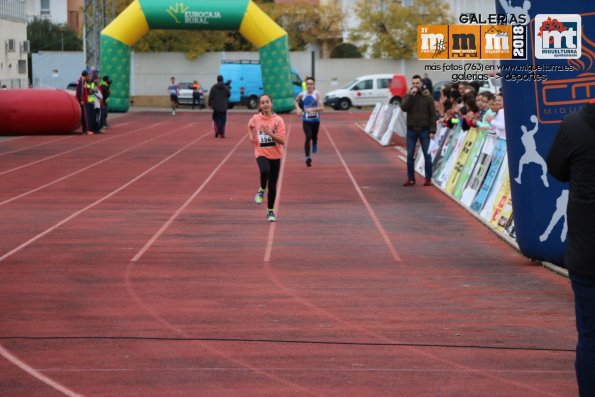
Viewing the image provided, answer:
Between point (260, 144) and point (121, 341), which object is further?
point (260, 144)

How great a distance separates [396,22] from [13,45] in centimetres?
2375

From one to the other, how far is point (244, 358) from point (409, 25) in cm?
6544

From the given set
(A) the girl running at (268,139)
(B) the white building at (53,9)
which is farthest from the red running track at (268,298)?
(B) the white building at (53,9)

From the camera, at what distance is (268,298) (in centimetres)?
999

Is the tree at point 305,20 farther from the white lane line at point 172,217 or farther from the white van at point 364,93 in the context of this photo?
the white lane line at point 172,217

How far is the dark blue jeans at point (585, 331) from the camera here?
575 centimetres

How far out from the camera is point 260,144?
1577 centimetres

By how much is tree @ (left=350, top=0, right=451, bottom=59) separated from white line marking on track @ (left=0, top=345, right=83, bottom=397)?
64.0 m

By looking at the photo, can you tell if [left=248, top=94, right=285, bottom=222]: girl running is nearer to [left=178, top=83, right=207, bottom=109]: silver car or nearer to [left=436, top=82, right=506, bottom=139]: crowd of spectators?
[left=436, top=82, right=506, bottom=139]: crowd of spectators

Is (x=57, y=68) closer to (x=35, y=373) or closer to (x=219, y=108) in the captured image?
(x=219, y=108)

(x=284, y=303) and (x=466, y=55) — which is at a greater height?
(x=466, y=55)

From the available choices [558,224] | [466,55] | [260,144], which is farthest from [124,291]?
[466,55]

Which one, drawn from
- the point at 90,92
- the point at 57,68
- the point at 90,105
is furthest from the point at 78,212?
the point at 57,68

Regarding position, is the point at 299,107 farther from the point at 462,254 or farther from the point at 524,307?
the point at 524,307
